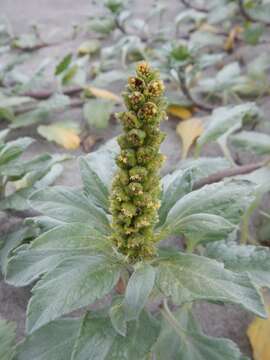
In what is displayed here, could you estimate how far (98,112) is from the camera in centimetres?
203

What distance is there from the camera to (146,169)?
0.84 metres

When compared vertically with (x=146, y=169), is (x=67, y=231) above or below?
below

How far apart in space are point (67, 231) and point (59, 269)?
0.33 ft

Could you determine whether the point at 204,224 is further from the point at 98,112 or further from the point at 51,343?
the point at 98,112

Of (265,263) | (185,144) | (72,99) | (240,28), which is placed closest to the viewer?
(265,263)

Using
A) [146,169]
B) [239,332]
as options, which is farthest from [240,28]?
[146,169]

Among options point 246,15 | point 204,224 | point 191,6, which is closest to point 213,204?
point 204,224

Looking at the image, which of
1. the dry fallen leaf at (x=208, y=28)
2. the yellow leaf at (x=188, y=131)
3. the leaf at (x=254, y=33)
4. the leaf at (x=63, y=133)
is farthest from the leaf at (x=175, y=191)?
the dry fallen leaf at (x=208, y=28)

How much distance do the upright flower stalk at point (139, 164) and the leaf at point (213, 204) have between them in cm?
5

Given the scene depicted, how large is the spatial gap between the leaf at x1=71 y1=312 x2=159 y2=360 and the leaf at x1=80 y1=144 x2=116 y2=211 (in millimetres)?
246

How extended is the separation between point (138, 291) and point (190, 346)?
249 millimetres

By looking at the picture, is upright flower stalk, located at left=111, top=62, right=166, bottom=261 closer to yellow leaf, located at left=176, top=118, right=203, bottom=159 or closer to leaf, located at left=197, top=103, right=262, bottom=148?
leaf, located at left=197, top=103, right=262, bottom=148

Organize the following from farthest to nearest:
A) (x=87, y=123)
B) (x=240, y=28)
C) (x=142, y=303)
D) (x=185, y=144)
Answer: (x=240, y=28) → (x=87, y=123) → (x=185, y=144) → (x=142, y=303)

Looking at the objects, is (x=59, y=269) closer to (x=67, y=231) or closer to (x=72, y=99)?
(x=67, y=231)
